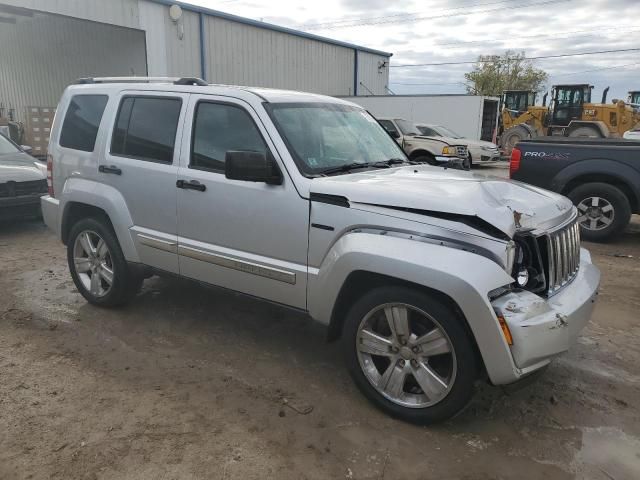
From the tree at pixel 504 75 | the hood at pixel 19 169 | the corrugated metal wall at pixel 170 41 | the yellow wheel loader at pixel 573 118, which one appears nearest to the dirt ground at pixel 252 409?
the hood at pixel 19 169

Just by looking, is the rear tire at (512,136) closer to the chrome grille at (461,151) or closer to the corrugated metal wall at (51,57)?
the chrome grille at (461,151)

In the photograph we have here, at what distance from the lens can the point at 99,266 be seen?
4.81 meters

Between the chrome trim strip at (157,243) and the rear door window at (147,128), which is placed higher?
the rear door window at (147,128)

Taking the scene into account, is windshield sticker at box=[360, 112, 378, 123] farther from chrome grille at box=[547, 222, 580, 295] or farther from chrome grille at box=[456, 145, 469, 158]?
chrome grille at box=[456, 145, 469, 158]

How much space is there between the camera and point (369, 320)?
3.17 meters

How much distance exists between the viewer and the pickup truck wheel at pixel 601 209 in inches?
291

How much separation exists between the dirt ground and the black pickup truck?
306 cm

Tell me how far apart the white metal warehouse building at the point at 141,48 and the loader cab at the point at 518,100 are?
1024 cm

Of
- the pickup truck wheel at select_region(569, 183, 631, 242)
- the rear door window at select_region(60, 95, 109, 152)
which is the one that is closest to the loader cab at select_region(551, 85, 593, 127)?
the pickup truck wheel at select_region(569, 183, 631, 242)

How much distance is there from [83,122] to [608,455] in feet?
15.6

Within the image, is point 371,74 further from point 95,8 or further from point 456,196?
point 456,196

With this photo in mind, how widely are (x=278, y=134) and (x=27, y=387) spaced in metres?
2.39

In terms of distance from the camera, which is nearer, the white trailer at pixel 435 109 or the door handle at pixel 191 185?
the door handle at pixel 191 185

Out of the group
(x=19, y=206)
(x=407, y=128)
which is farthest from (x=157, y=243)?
(x=407, y=128)
